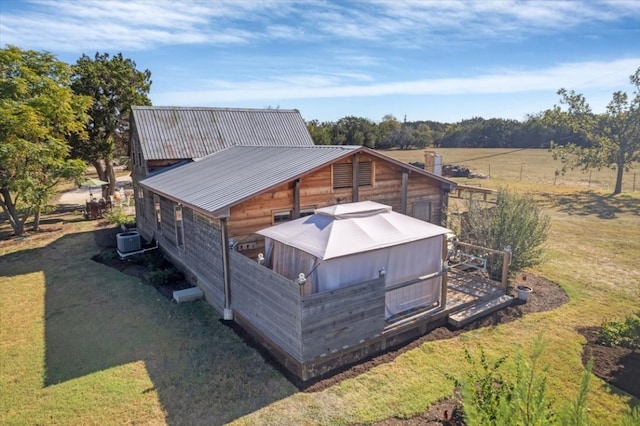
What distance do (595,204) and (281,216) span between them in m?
23.2

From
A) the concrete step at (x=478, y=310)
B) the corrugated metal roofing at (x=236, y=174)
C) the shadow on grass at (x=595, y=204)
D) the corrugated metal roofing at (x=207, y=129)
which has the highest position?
the corrugated metal roofing at (x=207, y=129)

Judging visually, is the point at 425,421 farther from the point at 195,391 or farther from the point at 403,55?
the point at 403,55

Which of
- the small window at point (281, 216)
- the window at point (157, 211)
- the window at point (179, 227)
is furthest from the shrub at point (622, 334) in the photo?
the window at point (157, 211)

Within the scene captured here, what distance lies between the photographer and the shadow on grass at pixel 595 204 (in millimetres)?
21844

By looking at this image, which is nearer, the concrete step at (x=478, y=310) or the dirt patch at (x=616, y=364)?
the dirt patch at (x=616, y=364)

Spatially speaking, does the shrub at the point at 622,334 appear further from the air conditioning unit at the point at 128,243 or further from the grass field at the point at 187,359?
the air conditioning unit at the point at 128,243

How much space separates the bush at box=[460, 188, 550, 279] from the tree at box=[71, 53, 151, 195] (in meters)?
22.0

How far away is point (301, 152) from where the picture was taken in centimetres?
1216

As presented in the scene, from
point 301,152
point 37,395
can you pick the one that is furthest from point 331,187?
point 37,395

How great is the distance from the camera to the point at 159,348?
26.9 ft

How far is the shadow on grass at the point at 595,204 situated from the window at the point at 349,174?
16.5 metres

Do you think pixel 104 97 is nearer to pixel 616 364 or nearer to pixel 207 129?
pixel 207 129

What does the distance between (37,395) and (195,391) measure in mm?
2826

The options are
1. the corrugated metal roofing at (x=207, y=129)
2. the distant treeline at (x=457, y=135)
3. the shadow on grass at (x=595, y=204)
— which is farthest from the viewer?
the distant treeline at (x=457, y=135)
